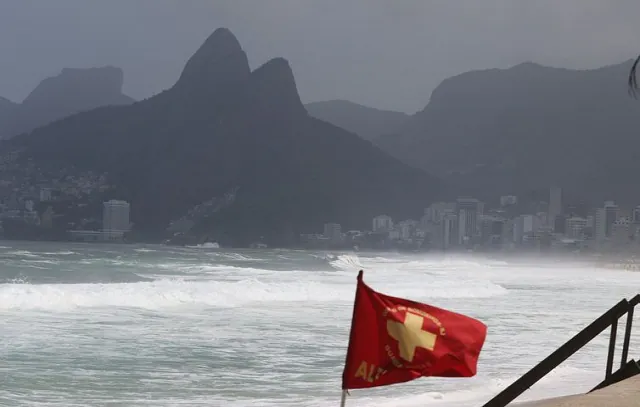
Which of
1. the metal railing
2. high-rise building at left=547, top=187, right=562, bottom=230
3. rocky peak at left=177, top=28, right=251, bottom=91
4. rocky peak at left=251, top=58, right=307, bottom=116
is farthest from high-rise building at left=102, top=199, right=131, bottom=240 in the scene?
the metal railing

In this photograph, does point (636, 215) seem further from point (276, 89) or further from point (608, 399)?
point (608, 399)

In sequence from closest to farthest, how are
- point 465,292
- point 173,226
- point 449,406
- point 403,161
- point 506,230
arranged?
point 449,406 → point 465,292 → point 173,226 → point 506,230 → point 403,161

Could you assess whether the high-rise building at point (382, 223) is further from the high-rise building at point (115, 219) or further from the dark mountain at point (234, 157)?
the high-rise building at point (115, 219)

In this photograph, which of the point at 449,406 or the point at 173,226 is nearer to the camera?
the point at 449,406

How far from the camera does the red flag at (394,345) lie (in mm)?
4086

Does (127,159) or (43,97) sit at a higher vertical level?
(43,97)

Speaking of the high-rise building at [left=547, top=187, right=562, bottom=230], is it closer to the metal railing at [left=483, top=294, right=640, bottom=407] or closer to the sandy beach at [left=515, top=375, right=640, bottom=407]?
the sandy beach at [left=515, top=375, right=640, bottom=407]

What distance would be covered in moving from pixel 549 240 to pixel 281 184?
3976cm

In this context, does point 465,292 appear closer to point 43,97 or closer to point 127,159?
point 127,159

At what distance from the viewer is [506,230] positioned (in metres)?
134

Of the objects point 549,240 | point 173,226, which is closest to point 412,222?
point 549,240

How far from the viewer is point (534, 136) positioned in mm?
164875

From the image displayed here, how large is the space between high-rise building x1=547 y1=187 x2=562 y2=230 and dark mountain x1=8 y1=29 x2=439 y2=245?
18.6 metres

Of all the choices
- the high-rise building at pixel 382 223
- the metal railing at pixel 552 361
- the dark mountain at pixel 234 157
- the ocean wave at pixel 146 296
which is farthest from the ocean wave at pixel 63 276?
the high-rise building at pixel 382 223
